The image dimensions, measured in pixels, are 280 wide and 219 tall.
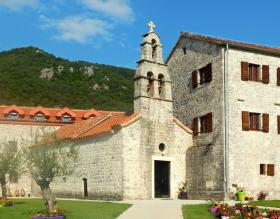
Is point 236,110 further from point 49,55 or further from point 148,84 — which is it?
point 49,55

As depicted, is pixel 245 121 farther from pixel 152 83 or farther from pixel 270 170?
pixel 152 83

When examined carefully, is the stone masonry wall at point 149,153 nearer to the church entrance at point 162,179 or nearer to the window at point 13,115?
the church entrance at point 162,179

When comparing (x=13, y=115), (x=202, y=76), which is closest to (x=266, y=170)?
(x=202, y=76)

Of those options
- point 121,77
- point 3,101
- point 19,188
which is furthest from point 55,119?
point 121,77

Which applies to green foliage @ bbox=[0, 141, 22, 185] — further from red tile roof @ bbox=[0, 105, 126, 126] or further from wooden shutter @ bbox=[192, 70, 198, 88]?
red tile roof @ bbox=[0, 105, 126, 126]

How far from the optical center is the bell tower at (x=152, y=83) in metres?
31.7

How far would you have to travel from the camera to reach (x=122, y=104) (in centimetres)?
8756

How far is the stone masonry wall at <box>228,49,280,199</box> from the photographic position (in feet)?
96.8

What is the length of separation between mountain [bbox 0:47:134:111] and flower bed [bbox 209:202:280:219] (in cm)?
6203

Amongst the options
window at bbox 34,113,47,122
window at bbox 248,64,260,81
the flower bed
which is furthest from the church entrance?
window at bbox 34,113,47,122

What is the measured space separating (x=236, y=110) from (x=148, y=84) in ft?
21.6

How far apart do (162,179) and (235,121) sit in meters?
7.76

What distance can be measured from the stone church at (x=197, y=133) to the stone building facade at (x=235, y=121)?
65mm

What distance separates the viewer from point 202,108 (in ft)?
106
